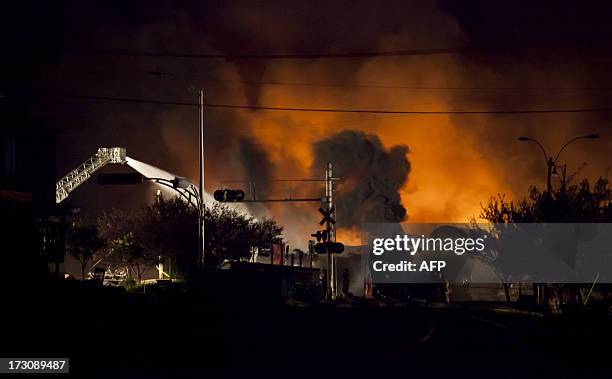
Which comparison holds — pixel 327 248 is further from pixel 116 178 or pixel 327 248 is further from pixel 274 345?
pixel 274 345

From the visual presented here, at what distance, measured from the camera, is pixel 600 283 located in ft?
194

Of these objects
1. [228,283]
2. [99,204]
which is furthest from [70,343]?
[99,204]

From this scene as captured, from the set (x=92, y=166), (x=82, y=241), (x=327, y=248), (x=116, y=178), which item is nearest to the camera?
(x=116, y=178)

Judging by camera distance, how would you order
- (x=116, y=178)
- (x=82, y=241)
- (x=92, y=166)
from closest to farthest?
(x=116, y=178) < (x=82, y=241) < (x=92, y=166)

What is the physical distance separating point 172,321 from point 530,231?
3983 centimetres

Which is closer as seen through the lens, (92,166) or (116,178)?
(116,178)

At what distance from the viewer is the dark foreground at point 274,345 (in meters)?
18.7

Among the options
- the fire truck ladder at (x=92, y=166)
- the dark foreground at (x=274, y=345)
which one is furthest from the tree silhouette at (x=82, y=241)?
the dark foreground at (x=274, y=345)

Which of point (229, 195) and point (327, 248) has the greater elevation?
point (229, 195)

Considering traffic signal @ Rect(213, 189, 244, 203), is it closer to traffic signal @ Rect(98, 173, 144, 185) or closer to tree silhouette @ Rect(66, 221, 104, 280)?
traffic signal @ Rect(98, 173, 144, 185)

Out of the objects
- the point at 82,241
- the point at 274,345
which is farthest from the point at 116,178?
the point at 82,241

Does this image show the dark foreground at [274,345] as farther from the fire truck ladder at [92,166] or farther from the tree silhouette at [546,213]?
the fire truck ladder at [92,166]

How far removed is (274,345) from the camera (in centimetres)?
2595

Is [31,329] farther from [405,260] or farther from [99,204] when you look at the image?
[99,204]
